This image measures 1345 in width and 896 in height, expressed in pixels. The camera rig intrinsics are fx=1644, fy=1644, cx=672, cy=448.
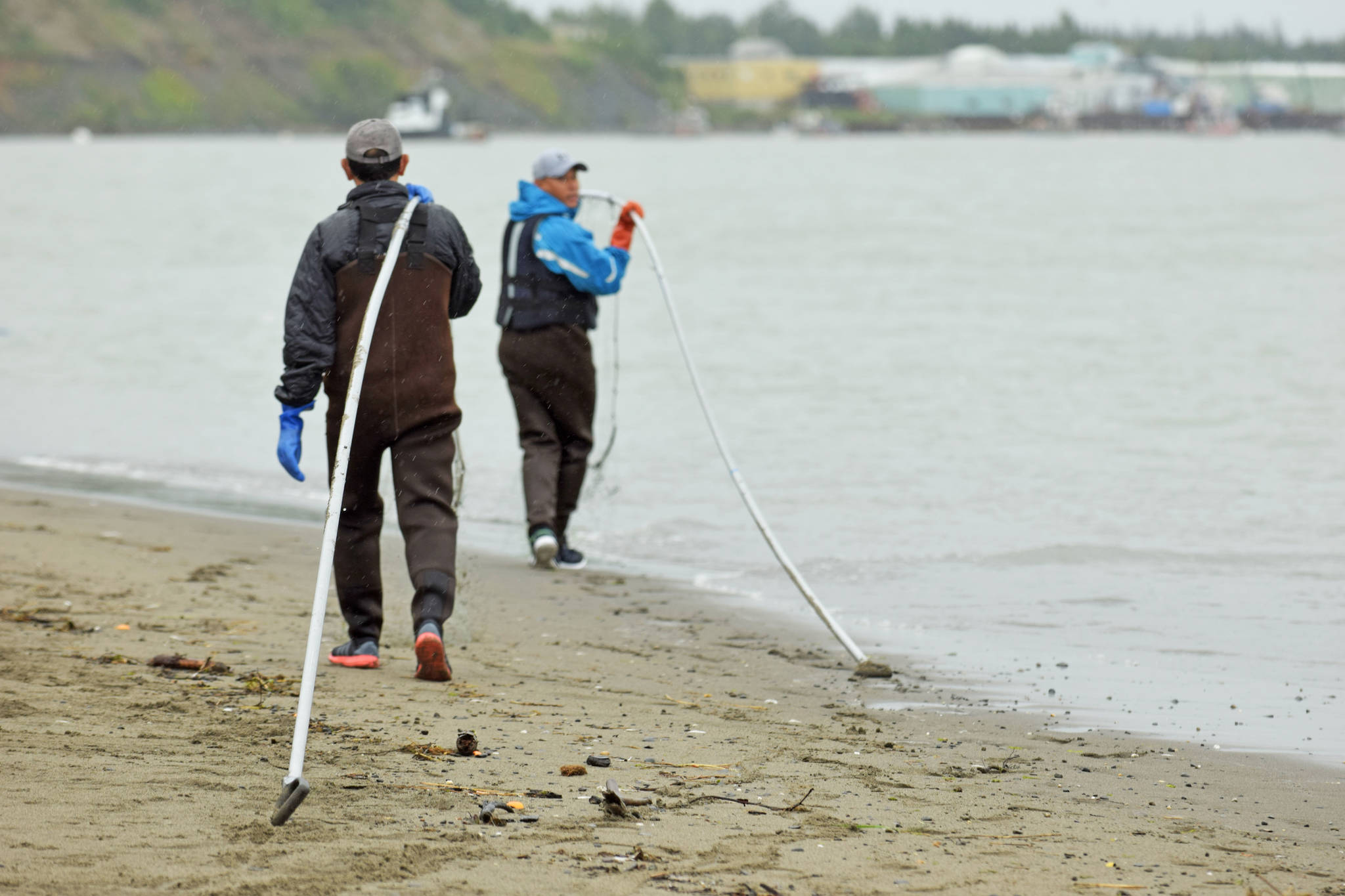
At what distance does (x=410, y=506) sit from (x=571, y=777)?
5.23 feet

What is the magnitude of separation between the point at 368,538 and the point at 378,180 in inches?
49.9

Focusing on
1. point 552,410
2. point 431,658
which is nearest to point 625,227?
point 552,410

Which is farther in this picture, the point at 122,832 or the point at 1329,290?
the point at 1329,290

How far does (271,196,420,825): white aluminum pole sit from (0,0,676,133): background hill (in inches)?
4793

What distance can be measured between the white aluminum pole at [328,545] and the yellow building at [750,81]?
18575cm

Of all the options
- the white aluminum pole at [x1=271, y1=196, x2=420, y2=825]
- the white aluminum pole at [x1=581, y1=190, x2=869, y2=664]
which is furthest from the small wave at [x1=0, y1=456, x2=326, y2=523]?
the white aluminum pole at [x1=271, y1=196, x2=420, y2=825]

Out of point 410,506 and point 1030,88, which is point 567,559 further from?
point 1030,88

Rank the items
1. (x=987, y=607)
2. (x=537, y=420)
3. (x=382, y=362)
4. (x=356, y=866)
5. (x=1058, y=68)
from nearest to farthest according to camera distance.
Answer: (x=356, y=866)
(x=382, y=362)
(x=987, y=607)
(x=537, y=420)
(x=1058, y=68)

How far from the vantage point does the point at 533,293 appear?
811 cm

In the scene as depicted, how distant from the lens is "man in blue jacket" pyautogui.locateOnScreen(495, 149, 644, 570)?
7.89 m

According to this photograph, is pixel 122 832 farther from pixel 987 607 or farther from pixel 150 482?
pixel 150 482

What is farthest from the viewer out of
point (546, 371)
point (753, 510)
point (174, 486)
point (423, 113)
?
point (423, 113)

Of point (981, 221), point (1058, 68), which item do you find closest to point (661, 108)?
point (1058, 68)

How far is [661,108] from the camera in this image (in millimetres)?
164250
